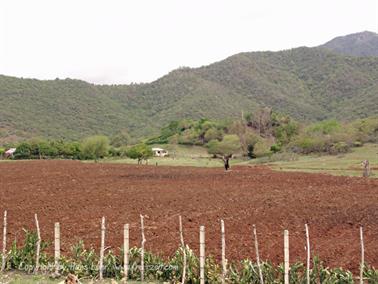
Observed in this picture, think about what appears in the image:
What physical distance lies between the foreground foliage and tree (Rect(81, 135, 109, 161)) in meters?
67.7

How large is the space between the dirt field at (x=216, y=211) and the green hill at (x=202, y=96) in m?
97.5

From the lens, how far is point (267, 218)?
18.2 metres

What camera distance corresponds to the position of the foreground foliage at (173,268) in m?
9.26

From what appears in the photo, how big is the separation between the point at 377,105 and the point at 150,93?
8076cm

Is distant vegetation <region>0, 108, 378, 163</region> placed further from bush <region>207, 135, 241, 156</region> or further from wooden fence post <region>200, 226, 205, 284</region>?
wooden fence post <region>200, 226, 205, 284</region>

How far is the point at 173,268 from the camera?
10.1 m

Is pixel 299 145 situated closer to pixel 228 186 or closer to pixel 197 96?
pixel 228 186

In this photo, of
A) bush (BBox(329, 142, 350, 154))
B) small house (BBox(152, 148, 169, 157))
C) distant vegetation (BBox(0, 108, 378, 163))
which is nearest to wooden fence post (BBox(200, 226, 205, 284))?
distant vegetation (BBox(0, 108, 378, 163))

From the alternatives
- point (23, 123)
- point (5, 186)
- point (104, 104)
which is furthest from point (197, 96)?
point (5, 186)

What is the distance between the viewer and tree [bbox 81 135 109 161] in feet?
260

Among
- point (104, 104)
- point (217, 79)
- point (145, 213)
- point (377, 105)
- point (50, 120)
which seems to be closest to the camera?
point (145, 213)

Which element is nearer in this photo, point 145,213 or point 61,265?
point 61,265

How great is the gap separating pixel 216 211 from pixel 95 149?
61195 millimetres

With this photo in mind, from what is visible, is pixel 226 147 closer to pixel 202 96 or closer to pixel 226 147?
pixel 226 147
